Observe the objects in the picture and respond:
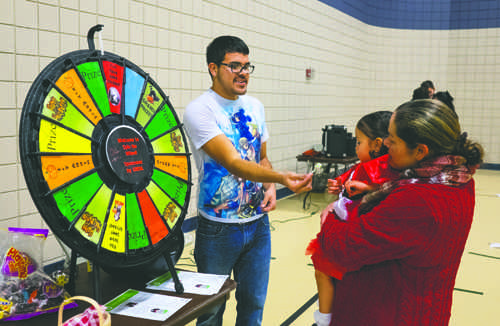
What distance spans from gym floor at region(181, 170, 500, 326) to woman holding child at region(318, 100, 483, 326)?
5.00 feet

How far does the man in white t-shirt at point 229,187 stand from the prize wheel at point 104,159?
0.33m

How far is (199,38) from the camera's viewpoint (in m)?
4.37

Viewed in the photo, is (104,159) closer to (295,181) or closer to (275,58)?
(295,181)

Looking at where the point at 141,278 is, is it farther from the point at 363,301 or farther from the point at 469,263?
the point at 469,263

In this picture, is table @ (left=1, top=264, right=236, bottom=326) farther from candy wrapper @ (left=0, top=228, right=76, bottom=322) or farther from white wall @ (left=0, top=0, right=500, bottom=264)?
white wall @ (left=0, top=0, right=500, bottom=264)

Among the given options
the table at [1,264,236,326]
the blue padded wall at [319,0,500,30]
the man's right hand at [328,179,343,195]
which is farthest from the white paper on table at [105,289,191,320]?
the blue padded wall at [319,0,500,30]

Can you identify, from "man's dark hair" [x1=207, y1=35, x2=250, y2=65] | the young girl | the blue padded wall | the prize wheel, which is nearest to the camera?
A: the prize wheel

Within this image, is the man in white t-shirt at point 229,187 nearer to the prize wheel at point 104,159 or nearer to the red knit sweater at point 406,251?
the prize wheel at point 104,159

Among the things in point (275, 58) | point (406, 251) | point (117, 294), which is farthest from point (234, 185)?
point (275, 58)

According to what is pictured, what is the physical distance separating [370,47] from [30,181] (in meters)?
8.84

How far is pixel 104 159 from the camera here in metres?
1.17

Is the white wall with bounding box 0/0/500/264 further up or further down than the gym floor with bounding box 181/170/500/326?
further up

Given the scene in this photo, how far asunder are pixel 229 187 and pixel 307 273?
6.42 feet

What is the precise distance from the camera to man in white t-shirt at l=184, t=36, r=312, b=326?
5.75 ft
